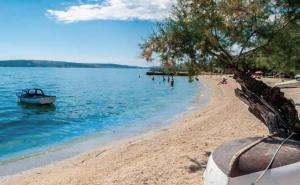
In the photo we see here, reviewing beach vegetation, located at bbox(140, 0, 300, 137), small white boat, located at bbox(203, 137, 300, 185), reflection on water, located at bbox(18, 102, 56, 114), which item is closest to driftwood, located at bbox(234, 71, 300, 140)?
beach vegetation, located at bbox(140, 0, 300, 137)

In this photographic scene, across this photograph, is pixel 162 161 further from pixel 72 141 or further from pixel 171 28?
pixel 72 141

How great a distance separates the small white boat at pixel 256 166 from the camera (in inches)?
281

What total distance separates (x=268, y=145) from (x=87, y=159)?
11.4 metres

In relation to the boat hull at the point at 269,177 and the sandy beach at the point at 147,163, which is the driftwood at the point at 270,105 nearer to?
the sandy beach at the point at 147,163

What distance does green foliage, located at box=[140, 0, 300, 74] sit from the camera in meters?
11.6

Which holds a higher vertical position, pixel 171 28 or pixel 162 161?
pixel 171 28

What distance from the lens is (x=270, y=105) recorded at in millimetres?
11422

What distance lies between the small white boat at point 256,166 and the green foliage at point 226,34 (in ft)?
15.9

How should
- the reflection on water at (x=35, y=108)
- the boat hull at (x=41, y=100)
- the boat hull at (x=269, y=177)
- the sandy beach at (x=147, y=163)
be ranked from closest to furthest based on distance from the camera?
the boat hull at (x=269, y=177) < the sandy beach at (x=147, y=163) < the reflection on water at (x=35, y=108) < the boat hull at (x=41, y=100)

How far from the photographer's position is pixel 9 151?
2183 cm

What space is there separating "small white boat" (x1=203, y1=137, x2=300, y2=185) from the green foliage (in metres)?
Result: 4.83

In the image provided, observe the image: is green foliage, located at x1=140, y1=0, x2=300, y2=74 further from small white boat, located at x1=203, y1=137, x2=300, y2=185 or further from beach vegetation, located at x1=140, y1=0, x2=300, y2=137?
small white boat, located at x1=203, y1=137, x2=300, y2=185

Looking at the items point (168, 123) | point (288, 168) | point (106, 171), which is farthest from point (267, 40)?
point (168, 123)

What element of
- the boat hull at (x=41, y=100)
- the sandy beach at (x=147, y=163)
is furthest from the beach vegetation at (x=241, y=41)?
the boat hull at (x=41, y=100)
